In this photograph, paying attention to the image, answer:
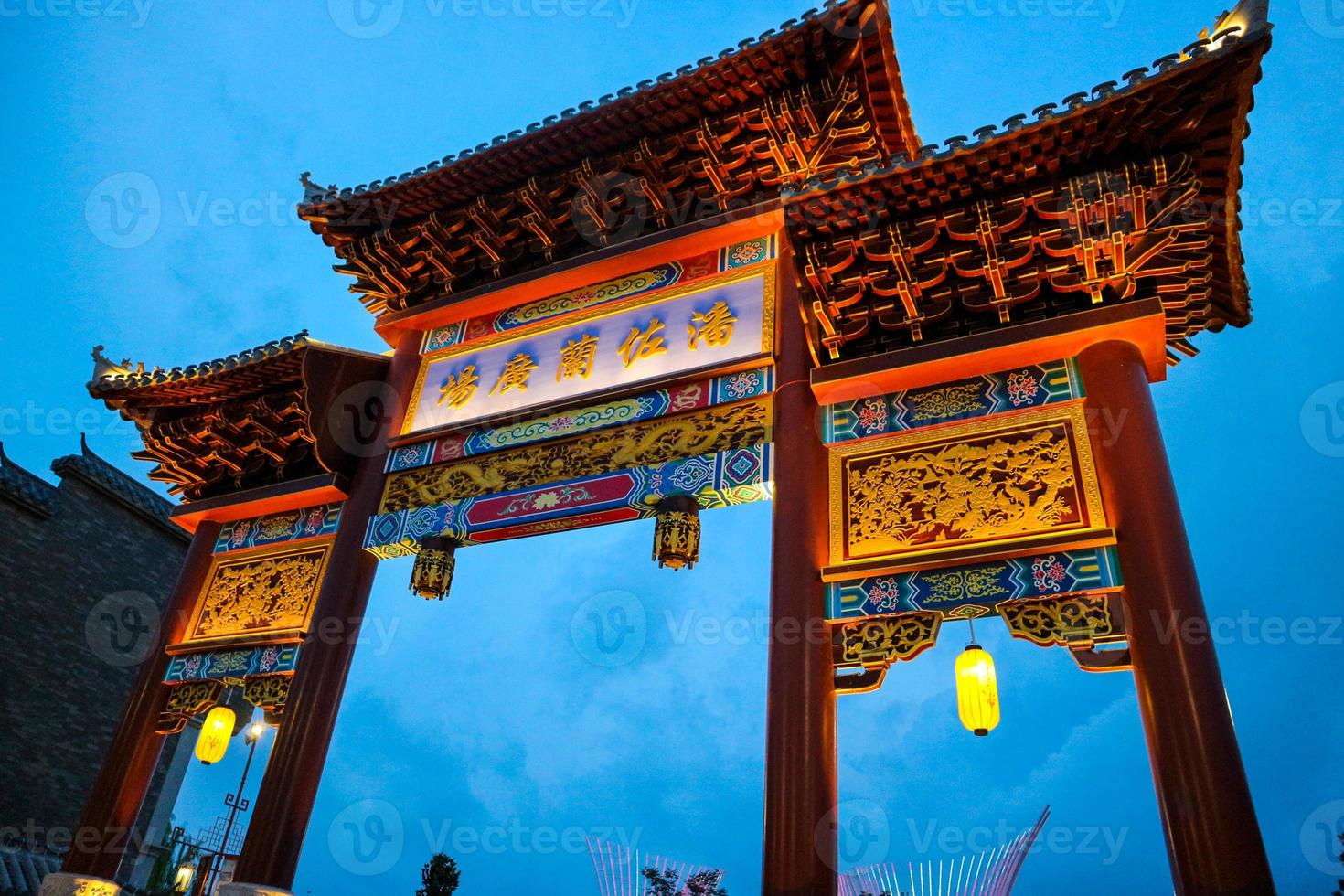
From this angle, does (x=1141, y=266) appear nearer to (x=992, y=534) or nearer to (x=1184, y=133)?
(x=1184, y=133)

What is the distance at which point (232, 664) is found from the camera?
830cm

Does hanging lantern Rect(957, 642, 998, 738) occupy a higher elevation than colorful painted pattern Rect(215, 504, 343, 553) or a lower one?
lower

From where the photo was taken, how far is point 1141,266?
6.00 metres

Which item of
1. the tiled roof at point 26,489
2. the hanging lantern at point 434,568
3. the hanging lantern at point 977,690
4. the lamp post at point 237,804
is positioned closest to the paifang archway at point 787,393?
the hanging lantern at point 434,568

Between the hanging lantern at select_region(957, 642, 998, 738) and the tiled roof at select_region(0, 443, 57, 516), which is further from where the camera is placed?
the tiled roof at select_region(0, 443, 57, 516)

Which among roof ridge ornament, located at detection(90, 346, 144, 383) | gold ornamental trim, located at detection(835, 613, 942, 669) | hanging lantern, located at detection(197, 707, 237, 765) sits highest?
roof ridge ornament, located at detection(90, 346, 144, 383)

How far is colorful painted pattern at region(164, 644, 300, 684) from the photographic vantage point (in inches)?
316

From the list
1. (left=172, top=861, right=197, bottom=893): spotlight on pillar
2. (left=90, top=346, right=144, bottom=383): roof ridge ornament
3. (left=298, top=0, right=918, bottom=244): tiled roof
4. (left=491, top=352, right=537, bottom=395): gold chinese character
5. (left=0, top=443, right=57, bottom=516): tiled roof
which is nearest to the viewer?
(left=298, top=0, right=918, bottom=244): tiled roof

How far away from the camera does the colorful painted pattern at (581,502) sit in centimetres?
679

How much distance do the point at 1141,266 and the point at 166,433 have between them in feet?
30.8

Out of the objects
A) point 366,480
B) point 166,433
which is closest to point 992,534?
point 366,480

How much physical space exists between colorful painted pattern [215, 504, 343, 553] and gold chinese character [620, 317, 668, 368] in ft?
10.7

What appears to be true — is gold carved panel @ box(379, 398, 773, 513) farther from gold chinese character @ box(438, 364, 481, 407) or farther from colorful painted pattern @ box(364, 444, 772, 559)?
gold chinese character @ box(438, 364, 481, 407)

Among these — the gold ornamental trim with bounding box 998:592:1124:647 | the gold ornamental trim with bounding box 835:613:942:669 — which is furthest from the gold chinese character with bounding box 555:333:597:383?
the gold ornamental trim with bounding box 998:592:1124:647
